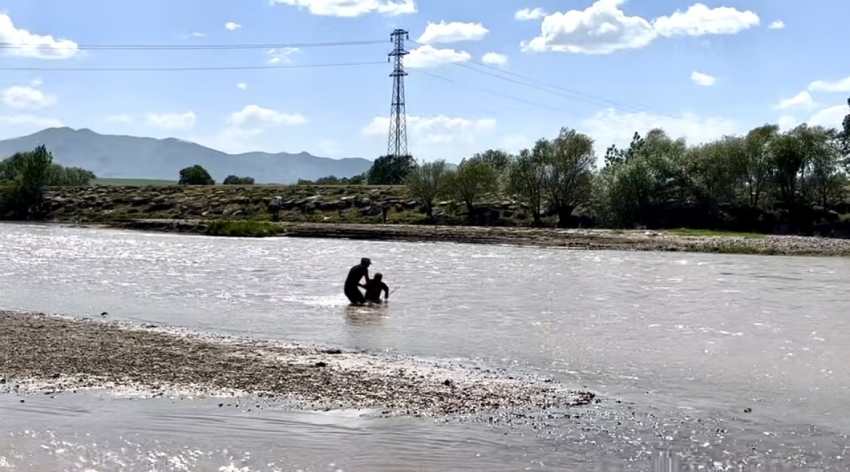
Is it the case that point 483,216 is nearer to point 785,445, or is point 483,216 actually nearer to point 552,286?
point 552,286

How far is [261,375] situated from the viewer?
13.6m

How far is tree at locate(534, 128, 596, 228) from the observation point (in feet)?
248

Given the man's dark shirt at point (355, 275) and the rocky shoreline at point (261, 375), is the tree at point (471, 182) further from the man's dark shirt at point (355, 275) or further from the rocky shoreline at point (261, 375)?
the rocky shoreline at point (261, 375)

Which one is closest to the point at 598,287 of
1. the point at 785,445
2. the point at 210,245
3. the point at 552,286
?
the point at 552,286

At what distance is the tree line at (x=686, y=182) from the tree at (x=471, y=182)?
0.09 meters

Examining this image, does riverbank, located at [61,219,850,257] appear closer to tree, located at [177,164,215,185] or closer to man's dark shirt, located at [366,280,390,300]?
man's dark shirt, located at [366,280,390,300]

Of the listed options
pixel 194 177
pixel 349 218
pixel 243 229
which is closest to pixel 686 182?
pixel 349 218

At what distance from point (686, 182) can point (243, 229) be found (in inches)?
1391

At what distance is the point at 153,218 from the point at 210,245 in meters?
30.0

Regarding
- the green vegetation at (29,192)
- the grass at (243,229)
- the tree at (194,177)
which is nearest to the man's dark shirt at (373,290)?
the grass at (243,229)

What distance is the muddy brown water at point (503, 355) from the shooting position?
9.94 m

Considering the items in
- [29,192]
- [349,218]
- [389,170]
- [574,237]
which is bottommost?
[574,237]

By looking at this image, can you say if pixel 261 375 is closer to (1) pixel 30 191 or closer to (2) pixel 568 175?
(2) pixel 568 175

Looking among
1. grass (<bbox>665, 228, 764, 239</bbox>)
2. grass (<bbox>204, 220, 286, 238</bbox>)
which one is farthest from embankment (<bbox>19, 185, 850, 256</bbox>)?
grass (<bbox>665, 228, 764, 239</bbox>)
